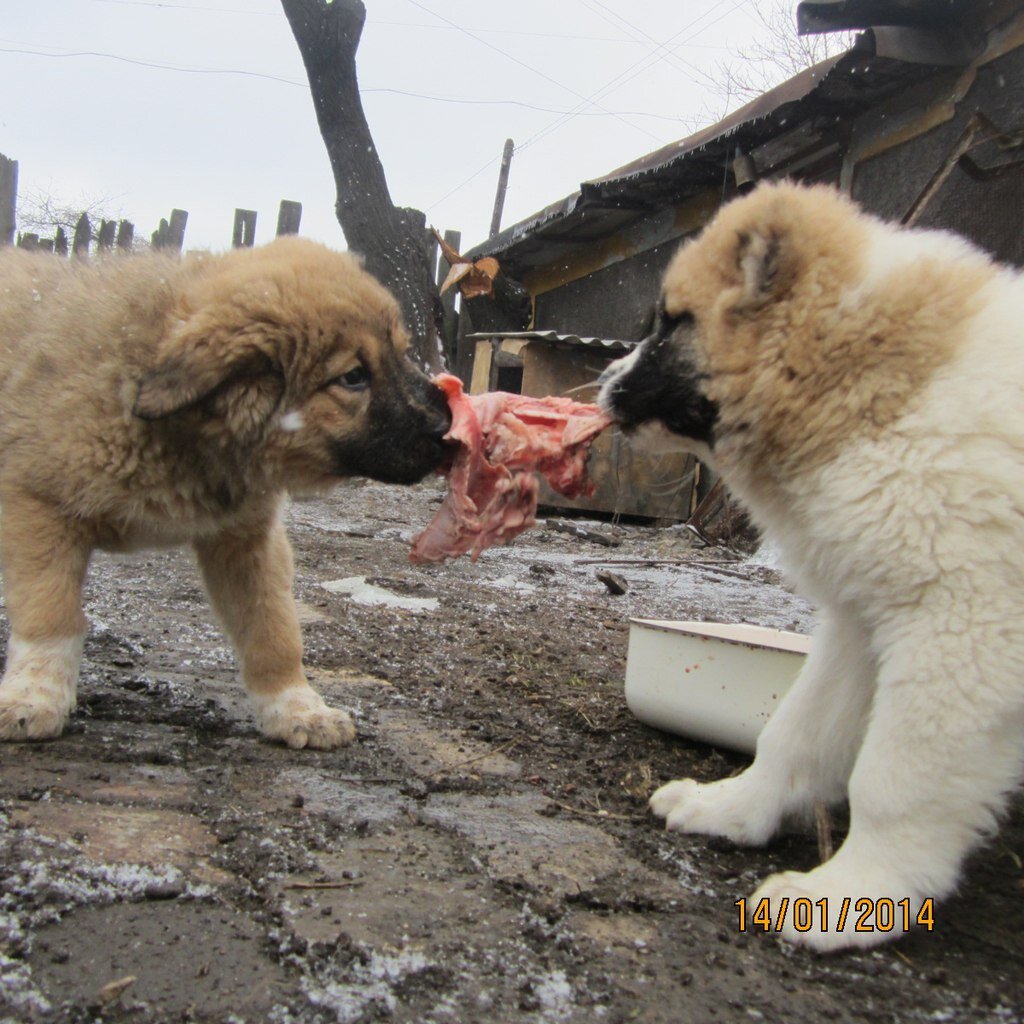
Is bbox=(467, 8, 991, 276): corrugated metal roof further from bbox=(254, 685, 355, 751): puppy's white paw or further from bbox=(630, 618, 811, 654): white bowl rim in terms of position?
bbox=(254, 685, 355, 751): puppy's white paw

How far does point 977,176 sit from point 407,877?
5765 millimetres

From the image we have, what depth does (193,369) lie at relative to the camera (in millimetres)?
2855

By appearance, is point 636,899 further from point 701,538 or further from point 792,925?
point 701,538

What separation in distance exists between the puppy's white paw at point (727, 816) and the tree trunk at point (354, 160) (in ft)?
31.2

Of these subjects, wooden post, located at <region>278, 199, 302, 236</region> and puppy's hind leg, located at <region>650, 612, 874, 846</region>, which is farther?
wooden post, located at <region>278, 199, 302, 236</region>

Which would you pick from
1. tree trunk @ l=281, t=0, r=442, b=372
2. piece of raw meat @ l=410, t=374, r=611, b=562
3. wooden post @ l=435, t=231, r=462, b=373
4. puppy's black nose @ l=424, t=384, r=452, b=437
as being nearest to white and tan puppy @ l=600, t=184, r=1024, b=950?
piece of raw meat @ l=410, t=374, r=611, b=562

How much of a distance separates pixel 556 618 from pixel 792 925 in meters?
3.50

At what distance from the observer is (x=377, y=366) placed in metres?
3.21

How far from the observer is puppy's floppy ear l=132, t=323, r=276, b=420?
Result: 9.21ft

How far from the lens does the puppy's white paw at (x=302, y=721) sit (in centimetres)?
310

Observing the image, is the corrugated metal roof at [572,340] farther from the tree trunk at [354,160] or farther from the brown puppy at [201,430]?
the brown puppy at [201,430]

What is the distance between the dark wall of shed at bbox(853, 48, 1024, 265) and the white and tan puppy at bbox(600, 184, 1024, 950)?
13.0 feet

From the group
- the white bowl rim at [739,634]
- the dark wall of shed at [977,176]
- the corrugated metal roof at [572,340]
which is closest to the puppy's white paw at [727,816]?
the white bowl rim at [739,634]
